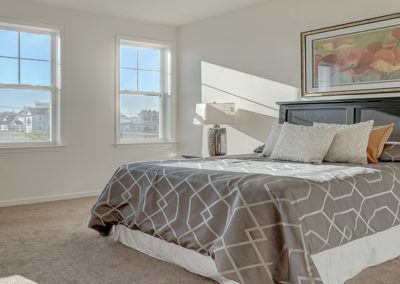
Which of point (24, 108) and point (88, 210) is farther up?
point (24, 108)

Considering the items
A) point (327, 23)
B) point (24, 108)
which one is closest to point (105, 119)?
point (24, 108)

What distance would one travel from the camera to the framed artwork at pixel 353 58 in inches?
152

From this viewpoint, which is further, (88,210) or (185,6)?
(185,6)

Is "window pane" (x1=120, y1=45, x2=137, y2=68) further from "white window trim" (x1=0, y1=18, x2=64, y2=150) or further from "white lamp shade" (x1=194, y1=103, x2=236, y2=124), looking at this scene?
"white lamp shade" (x1=194, y1=103, x2=236, y2=124)

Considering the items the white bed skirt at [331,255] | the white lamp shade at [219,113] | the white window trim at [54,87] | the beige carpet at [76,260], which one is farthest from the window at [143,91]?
the white bed skirt at [331,255]

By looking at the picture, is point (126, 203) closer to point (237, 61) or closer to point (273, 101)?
point (273, 101)

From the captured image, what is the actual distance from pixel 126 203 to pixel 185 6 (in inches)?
115

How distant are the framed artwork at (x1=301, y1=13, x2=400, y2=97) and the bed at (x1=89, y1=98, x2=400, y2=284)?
106 centimetres

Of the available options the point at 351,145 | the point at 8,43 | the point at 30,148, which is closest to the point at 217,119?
the point at 351,145

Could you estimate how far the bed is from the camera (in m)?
2.15

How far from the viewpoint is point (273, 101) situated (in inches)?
190

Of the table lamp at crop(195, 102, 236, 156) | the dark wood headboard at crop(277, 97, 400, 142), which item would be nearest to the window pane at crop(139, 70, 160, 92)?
the table lamp at crop(195, 102, 236, 156)

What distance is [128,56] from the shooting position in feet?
19.1

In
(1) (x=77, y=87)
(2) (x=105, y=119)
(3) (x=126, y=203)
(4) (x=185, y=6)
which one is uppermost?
(4) (x=185, y=6)
